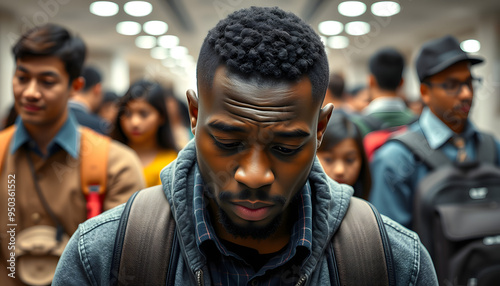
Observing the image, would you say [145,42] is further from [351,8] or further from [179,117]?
[351,8]

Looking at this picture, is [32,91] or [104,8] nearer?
[32,91]

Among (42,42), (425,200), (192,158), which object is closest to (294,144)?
(192,158)

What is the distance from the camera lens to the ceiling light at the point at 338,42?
9.80 meters

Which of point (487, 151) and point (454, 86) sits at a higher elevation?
point (454, 86)

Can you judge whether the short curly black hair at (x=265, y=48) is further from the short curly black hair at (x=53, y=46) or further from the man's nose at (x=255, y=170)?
the short curly black hair at (x=53, y=46)

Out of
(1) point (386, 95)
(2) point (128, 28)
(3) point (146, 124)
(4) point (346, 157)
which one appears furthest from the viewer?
(2) point (128, 28)

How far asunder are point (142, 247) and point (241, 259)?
0.84 ft

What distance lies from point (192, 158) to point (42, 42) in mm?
1359

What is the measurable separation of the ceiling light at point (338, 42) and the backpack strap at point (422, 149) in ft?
25.1

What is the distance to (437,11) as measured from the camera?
→ 7855 mm

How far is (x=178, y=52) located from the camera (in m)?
11.3

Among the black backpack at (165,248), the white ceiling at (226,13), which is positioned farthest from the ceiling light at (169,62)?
the black backpack at (165,248)

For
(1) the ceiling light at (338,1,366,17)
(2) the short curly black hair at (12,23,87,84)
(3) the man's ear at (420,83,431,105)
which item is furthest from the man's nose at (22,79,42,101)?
(1) the ceiling light at (338,1,366,17)

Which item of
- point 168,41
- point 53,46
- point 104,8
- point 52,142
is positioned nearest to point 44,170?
point 52,142
